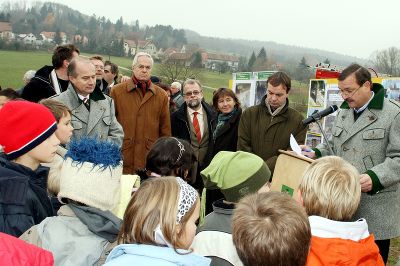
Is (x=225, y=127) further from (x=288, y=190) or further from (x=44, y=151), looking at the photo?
(x=44, y=151)

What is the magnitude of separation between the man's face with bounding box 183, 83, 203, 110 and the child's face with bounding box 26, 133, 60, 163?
2.83 metres

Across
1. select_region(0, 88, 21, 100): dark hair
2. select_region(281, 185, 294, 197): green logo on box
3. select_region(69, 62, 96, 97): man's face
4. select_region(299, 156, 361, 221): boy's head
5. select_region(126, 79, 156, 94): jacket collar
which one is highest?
select_region(69, 62, 96, 97): man's face

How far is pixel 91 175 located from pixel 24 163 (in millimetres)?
624

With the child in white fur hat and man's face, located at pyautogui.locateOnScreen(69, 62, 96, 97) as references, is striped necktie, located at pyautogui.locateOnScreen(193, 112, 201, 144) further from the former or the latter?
the child in white fur hat

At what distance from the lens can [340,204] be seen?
2164 mm

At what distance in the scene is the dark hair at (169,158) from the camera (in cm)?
287

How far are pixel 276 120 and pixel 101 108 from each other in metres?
1.78

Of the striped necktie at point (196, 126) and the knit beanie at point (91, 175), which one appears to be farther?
the striped necktie at point (196, 126)

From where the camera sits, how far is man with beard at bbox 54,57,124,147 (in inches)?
158

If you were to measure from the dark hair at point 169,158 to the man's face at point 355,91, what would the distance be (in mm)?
1401

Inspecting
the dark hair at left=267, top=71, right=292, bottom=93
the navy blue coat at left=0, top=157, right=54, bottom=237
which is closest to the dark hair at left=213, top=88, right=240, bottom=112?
the dark hair at left=267, top=71, right=292, bottom=93

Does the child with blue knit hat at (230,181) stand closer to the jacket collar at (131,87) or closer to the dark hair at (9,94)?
the jacket collar at (131,87)

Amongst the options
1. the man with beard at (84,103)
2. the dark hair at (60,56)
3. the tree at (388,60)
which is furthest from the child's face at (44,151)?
the tree at (388,60)

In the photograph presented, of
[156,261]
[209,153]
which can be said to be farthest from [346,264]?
[209,153]
